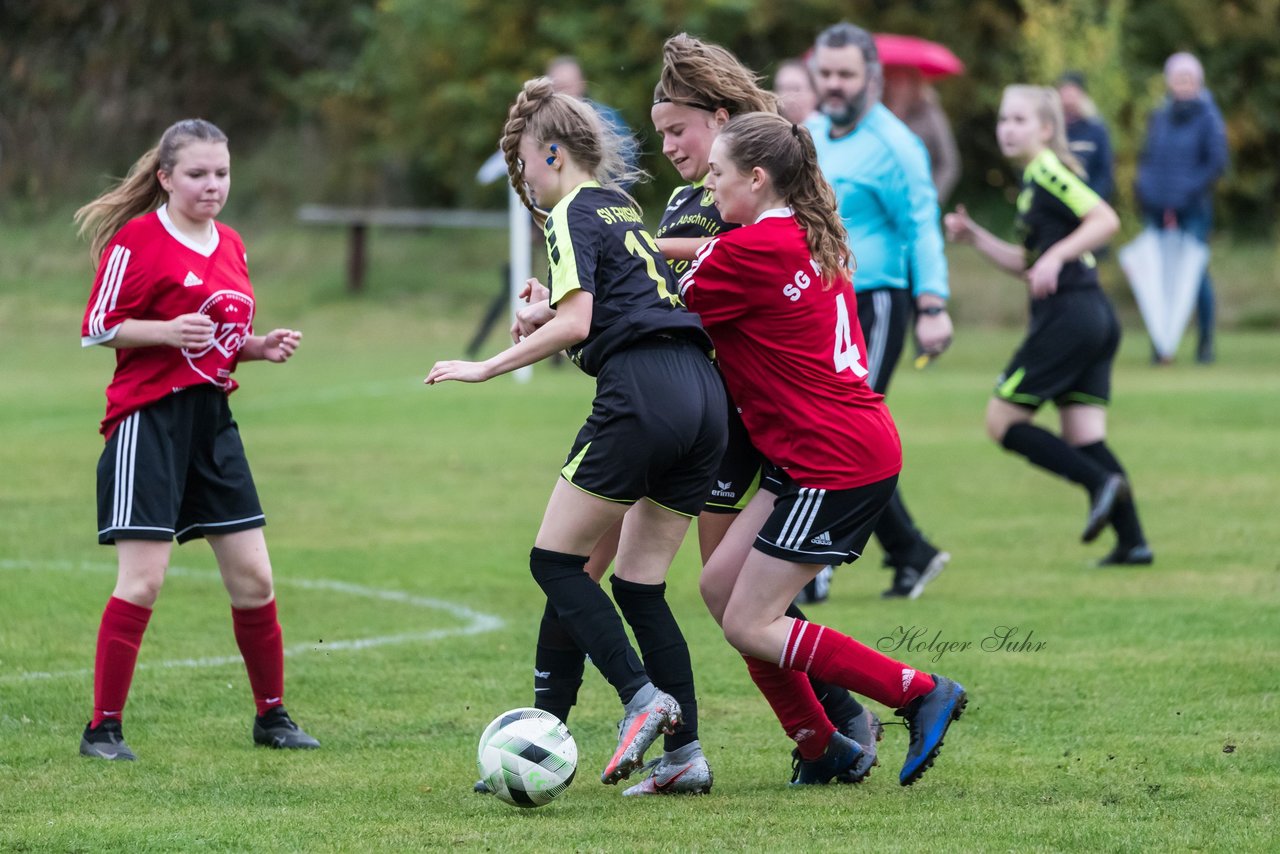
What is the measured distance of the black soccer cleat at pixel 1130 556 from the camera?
8.11 metres

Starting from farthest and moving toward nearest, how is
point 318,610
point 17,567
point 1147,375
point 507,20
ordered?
point 507,20 → point 1147,375 → point 17,567 → point 318,610

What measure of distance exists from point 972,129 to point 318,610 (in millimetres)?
22395

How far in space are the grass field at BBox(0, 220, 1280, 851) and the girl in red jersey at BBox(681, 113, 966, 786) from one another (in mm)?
243

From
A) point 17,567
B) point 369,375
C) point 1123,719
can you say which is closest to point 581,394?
point 369,375

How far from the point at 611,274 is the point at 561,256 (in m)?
0.17

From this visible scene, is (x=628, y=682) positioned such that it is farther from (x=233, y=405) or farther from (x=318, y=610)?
(x=233, y=405)

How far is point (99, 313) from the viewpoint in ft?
16.4

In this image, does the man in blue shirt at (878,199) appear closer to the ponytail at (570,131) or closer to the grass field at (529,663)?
the grass field at (529,663)

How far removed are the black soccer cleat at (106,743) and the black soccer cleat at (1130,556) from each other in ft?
15.5


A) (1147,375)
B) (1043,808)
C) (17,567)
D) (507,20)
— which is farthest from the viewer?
(507,20)

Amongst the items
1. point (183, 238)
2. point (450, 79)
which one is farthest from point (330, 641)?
point (450, 79)

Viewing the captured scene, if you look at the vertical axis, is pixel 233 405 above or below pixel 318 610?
below

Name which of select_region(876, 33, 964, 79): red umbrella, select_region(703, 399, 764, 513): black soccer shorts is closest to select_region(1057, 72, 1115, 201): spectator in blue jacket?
select_region(876, 33, 964, 79): red umbrella

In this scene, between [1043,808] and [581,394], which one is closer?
[1043,808]
